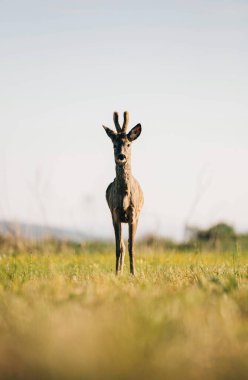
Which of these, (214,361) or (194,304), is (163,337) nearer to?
(214,361)

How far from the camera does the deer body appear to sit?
26.1 ft

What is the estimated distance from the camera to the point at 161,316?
330 centimetres

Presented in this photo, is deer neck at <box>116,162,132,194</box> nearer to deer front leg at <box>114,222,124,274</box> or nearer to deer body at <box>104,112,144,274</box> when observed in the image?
deer body at <box>104,112,144,274</box>

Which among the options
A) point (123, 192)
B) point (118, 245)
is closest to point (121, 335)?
point (123, 192)

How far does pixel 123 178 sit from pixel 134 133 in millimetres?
686

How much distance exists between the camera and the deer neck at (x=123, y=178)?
26.3ft

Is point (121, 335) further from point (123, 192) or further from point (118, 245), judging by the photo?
point (118, 245)

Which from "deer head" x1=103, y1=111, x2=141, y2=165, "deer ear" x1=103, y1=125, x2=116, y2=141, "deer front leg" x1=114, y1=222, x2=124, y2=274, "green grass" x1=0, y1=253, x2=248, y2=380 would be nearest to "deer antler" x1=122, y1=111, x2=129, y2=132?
"deer head" x1=103, y1=111, x2=141, y2=165

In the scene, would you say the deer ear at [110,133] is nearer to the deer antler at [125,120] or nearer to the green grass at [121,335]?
the deer antler at [125,120]

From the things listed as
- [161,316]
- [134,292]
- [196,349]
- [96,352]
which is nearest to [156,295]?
[134,292]

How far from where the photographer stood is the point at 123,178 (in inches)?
316

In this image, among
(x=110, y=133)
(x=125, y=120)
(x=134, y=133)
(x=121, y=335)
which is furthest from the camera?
(x=125, y=120)

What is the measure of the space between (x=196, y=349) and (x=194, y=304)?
0.89 m

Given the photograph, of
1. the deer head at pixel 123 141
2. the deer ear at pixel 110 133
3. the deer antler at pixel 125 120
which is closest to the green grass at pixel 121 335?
the deer head at pixel 123 141
